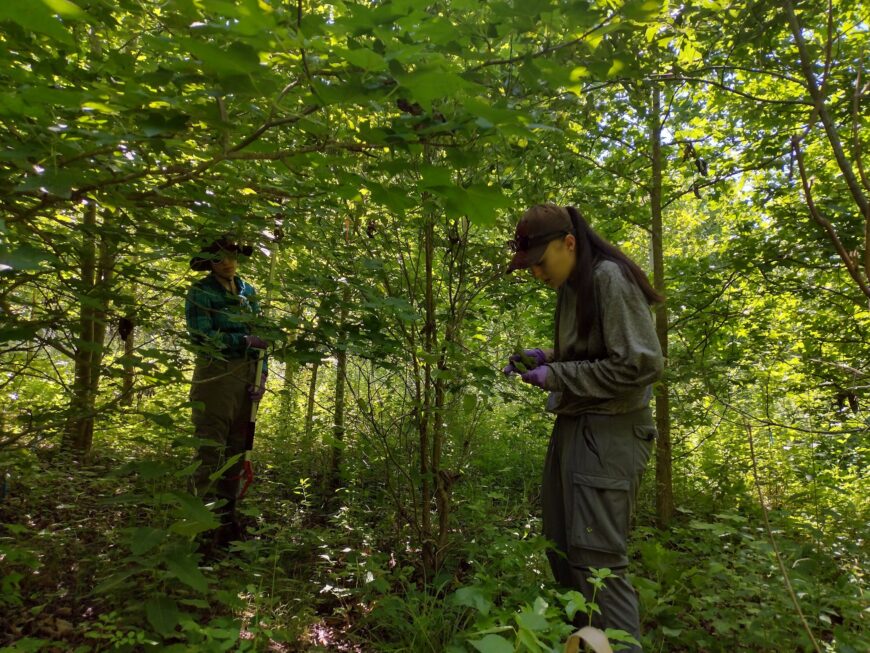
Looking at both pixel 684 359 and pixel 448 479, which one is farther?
pixel 684 359

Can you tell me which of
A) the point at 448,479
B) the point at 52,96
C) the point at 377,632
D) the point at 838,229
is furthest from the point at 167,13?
the point at 838,229

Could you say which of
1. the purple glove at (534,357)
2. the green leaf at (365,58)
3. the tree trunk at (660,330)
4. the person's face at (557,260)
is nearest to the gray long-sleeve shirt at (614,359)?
the person's face at (557,260)

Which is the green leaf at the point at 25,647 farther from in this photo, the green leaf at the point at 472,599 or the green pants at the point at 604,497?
the green pants at the point at 604,497

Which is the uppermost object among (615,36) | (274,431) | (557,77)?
(615,36)

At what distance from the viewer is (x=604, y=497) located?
6.28 ft

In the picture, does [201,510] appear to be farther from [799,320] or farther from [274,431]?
[799,320]

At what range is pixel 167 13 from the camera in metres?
1.63

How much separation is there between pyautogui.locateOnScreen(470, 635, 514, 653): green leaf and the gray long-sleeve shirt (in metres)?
1.07

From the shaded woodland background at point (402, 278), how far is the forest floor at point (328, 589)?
0.02 meters

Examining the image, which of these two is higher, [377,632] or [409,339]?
[409,339]

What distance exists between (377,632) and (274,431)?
3.98 m

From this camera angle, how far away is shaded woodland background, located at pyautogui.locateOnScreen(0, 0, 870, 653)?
126 cm

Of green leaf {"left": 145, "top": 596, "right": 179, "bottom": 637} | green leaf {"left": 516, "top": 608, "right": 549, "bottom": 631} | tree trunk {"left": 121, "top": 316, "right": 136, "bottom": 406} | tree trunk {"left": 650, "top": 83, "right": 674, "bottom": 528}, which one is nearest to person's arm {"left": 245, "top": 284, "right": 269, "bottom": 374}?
tree trunk {"left": 121, "top": 316, "right": 136, "bottom": 406}

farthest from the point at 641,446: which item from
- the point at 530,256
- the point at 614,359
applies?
the point at 530,256
